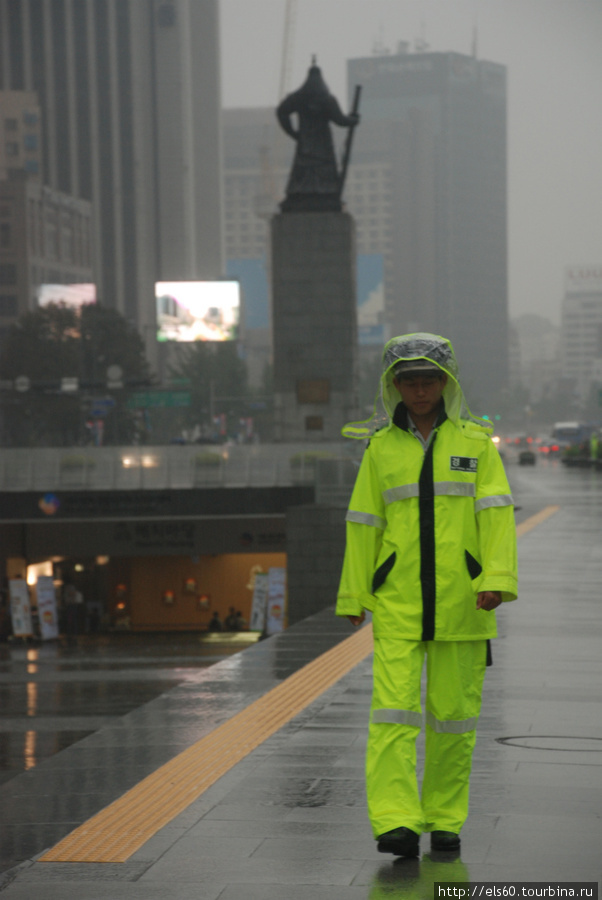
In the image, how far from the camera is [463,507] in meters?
4.12

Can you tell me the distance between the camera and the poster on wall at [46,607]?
24.7 metres

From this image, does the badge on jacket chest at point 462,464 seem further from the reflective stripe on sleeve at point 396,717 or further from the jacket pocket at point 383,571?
the reflective stripe on sleeve at point 396,717

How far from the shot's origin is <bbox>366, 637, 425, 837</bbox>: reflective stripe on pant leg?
3.97m

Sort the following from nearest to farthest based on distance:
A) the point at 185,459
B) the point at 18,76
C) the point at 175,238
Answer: the point at 185,459 < the point at 18,76 < the point at 175,238

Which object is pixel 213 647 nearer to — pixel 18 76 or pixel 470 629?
pixel 470 629

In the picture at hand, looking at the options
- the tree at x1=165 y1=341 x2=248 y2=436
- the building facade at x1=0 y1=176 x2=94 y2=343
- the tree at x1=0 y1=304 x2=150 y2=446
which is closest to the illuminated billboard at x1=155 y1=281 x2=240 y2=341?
the tree at x1=0 y1=304 x2=150 y2=446

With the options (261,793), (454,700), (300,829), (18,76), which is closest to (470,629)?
(454,700)

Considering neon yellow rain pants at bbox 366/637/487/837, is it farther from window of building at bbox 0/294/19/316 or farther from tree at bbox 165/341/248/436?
window of building at bbox 0/294/19/316

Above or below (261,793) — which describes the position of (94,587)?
below

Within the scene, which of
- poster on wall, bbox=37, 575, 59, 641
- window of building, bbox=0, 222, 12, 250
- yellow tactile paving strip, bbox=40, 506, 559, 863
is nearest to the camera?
yellow tactile paving strip, bbox=40, 506, 559, 863

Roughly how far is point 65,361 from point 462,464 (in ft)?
214

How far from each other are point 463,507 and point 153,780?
220cm

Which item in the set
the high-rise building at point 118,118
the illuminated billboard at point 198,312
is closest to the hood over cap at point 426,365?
the illuminated billboard at point 198,312

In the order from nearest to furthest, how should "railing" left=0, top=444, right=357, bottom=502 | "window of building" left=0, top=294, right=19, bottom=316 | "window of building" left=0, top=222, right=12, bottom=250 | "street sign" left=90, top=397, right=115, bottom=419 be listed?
"railing" left=0, top=444, right=357, bottom=502, "street sign" left=90, top=397, right=115, bottom=419, "window of building" left=0, top=294, right=19, bottom=316, "window of building" left=0, top=222, right=12, bottom=250
